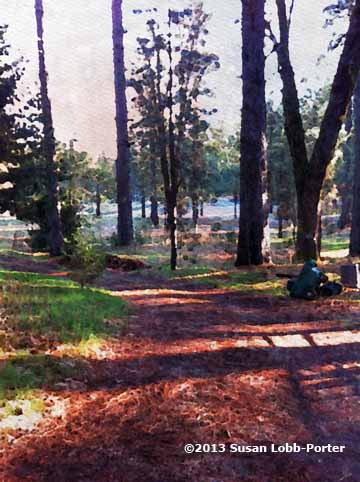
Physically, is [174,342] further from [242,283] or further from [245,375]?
[242,283]

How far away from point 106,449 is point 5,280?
605 centimetres

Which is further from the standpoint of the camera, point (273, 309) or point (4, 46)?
point (4, 46)

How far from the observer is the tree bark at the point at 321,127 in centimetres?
941

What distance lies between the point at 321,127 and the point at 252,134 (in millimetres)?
1612

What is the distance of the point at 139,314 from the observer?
22.9 ft

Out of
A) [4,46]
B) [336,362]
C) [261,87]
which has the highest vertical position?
Result: [4,46]

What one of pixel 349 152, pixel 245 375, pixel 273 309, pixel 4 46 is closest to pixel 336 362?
pixel 245 375

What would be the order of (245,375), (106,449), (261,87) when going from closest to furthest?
(106,449), (245,375), (261,87)

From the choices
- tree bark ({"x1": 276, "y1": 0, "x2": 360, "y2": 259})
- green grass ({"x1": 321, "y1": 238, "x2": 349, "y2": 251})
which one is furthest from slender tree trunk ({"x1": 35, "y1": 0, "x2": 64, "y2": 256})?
green grass ({"x1": 321, "y1": 238, "x2": 349, "y2": 251})

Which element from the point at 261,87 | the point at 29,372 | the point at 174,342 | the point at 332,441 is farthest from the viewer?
the point at 261,87

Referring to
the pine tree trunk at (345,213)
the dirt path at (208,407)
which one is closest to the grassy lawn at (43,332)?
the dirt path at (208,407)

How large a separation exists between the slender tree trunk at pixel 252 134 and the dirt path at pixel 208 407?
4431 millimetres

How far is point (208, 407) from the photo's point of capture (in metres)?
3.76

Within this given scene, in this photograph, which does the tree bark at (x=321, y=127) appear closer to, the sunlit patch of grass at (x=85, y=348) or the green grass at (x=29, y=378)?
the sunlit patch of grass at (x=85, y=348)
